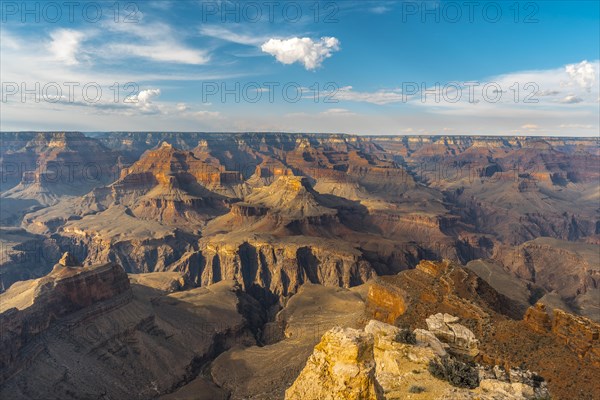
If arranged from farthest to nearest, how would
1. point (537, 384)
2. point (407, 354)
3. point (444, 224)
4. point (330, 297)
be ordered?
point (444, 224) → point (330, 297) → point (407, 354) → point (537, 384)

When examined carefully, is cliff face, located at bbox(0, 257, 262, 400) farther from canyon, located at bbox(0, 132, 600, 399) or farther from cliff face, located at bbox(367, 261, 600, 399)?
cliff face, located at bbox(367, 261, 600, 399)

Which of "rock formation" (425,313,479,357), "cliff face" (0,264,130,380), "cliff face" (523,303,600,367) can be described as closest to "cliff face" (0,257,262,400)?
"cliff face" (0,264,130,380)

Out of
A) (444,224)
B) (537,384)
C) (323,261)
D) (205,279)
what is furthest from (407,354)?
(444,224)

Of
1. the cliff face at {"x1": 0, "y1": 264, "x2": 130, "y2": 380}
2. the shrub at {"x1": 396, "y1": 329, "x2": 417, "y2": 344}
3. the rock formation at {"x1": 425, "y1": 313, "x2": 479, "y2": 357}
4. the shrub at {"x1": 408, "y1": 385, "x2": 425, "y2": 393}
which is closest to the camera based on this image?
the shrub at {"x1": 408, "y1": 385, "x2": 425, "y2": 393}

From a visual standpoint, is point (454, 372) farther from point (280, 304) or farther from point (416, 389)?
point (280, 304)

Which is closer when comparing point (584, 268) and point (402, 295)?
point (402, 295)

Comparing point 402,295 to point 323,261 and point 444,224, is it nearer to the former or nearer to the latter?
point 323,261

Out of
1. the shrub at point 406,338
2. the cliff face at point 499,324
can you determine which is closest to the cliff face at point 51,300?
the cliff face at point 499,324

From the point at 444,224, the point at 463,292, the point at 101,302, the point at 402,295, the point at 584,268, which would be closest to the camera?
the point at 463,292
